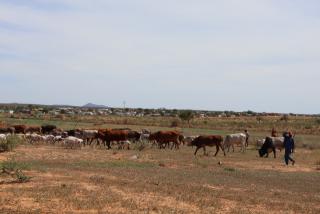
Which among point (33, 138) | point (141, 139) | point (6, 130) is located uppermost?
point (6, 130)

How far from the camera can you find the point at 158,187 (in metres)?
17.7

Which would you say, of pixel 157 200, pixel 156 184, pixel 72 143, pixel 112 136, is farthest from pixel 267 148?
pixel 157 200

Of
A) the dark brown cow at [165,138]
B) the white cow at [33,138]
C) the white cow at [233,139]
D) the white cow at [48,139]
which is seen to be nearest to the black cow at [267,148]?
the white cow at [233,139]

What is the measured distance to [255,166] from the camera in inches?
1084

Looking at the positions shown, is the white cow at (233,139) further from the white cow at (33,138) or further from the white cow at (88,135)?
the white cow at (33,138)

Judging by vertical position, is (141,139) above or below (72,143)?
above

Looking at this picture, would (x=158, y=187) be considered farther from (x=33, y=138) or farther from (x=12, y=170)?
(x=33, y=138)

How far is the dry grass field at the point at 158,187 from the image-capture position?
47.6ft

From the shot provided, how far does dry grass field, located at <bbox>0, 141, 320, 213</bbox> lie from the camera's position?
47.6 feet

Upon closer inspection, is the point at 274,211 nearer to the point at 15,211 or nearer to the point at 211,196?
the point at 211,196

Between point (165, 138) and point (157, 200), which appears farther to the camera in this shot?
point (165, 138)

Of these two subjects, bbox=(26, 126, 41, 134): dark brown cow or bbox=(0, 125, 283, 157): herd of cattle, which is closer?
bbox=(0, 125, 283, 157): herd of cattle

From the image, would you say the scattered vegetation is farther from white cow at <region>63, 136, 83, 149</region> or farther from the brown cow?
the brown cow

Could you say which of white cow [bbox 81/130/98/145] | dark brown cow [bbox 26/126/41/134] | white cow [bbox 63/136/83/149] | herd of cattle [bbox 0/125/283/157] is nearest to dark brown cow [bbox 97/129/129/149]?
herd of cattle [bbox 0/125/283/157]
